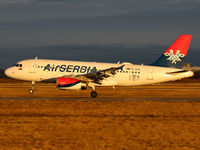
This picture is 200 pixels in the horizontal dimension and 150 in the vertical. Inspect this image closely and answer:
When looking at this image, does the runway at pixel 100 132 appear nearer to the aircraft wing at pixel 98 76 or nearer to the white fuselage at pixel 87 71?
the aircraft wing at pixel 98 76

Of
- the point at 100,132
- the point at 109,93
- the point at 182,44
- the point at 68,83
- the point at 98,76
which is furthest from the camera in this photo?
the point at 109,93

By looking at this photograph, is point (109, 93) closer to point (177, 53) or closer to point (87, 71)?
point (87, 71)

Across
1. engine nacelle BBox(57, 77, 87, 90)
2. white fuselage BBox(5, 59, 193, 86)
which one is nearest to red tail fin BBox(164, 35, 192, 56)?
white fuselage BBox(5, 59, 193, 86)

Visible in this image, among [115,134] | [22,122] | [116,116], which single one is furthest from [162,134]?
[22,122]

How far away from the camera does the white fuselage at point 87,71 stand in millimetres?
35781

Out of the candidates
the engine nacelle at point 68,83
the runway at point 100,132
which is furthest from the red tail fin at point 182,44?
the runway at point 100,132

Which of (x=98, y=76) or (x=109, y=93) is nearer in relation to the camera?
(x=98, y=76)

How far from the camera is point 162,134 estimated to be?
13227 mm

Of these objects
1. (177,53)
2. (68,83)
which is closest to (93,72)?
(68,83)

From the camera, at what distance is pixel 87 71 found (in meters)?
35.8

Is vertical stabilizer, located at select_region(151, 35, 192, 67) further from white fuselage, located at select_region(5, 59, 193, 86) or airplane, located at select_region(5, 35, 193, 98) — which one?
white fuselage, located at select_region(5, 59, 193, 86)

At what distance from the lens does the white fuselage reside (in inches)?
1409

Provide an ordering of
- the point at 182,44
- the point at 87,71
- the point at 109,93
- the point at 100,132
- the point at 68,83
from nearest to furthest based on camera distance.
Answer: the point at 100,132, the point at 68,83, the point at 87,71, the point at 182,44, the point at 109,93

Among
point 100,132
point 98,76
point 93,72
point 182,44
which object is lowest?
point 100,132
